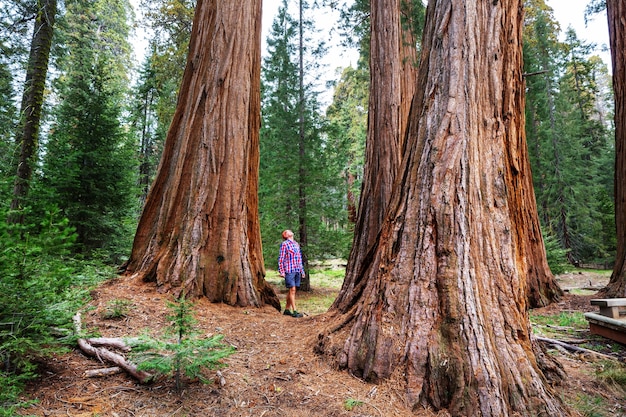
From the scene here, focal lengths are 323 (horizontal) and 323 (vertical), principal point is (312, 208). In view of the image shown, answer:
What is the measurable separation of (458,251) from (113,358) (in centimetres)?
302

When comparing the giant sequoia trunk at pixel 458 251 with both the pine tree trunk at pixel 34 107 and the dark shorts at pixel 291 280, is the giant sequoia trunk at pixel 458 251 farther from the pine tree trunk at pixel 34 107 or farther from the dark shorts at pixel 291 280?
the pine tree trunk at pixel 34 107

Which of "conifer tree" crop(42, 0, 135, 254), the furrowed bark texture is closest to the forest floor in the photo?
the furrowed bark texture

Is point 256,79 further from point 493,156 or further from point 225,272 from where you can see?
point 493,156

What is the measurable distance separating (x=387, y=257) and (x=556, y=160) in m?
23.3

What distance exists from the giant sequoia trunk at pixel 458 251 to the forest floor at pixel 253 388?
255 mm

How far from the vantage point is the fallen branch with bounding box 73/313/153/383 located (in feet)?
8.07

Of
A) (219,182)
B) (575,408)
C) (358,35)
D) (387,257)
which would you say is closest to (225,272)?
(219,182)

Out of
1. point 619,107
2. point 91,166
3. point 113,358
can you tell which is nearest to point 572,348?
point 113,358

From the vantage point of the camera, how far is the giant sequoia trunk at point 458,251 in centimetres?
242

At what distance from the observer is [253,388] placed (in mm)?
2633

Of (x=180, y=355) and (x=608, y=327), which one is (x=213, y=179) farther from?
(x=608, y=327)

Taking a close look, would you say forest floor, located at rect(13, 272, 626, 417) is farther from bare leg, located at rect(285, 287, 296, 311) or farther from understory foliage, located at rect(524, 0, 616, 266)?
understory foliage, located at rect(524, 0, 616, 266)

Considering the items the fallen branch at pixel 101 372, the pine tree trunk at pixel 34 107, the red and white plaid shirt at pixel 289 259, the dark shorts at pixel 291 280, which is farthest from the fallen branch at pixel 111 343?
the pine tree trunk at pixel 34 107

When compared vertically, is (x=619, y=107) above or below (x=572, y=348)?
above
